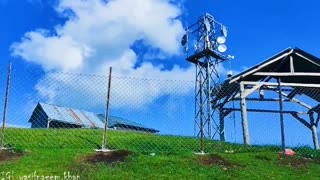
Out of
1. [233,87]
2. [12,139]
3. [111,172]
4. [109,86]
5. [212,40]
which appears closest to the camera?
[111,172]

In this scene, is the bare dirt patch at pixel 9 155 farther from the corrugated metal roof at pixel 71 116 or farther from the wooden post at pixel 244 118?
the corrugated metal roof at pixel 71 116

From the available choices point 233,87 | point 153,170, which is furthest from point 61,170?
point 233,87

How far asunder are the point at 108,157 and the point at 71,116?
3280cm

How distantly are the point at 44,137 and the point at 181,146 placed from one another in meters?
5.95

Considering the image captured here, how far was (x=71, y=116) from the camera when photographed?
46.1 meters

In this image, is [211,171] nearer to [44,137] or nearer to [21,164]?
[21,164]

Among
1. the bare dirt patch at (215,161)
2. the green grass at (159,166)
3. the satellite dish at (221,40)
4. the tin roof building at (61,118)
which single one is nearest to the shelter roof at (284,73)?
the satellite dish at (221,40)

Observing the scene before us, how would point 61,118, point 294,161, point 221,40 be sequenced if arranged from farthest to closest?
1. point 61,118
2. point 221,40
3. point 294,161

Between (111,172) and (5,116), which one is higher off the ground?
(5,116)

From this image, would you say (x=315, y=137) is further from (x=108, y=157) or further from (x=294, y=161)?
(x=108, y=157)

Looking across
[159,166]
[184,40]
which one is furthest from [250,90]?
[184,40]

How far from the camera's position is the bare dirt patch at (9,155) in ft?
45.0

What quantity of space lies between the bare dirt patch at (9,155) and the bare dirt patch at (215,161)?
576cm

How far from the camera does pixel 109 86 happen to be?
52.5 feet
